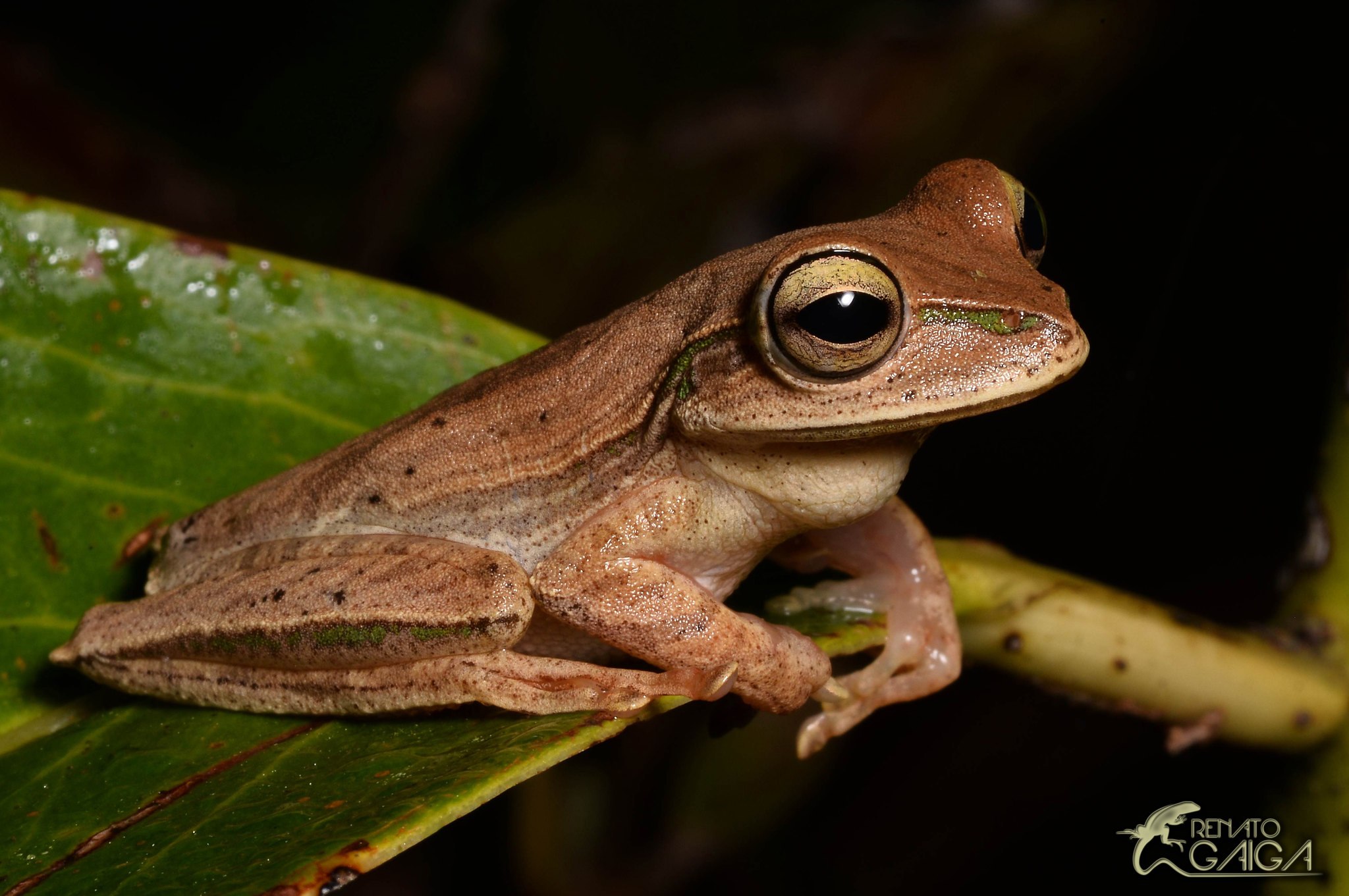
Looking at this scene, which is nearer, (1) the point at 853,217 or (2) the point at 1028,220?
(2) the point at 1028,220

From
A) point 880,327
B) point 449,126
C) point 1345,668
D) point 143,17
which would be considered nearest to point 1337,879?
point 1345,668

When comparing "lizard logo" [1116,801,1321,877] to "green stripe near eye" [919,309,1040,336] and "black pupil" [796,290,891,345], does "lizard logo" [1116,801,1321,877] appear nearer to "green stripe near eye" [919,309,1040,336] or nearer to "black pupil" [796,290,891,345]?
"green stripe near eye" [919,309,1040,336]

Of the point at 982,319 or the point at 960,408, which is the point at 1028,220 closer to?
the point at 982,319

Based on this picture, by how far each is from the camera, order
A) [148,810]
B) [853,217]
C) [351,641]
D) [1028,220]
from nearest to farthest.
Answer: [148,810] → [351,641] → [1028,220] → [853,217]

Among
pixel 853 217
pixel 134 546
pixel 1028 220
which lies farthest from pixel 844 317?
pixel 853 217

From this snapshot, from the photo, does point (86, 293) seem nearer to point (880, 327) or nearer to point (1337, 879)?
point (880, 327)

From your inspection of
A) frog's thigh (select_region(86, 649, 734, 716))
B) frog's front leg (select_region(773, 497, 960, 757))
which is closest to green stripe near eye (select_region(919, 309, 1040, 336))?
frog's front leg (select_region(773, 497, 960, 757))

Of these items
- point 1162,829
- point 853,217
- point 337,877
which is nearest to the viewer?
point 337,877
